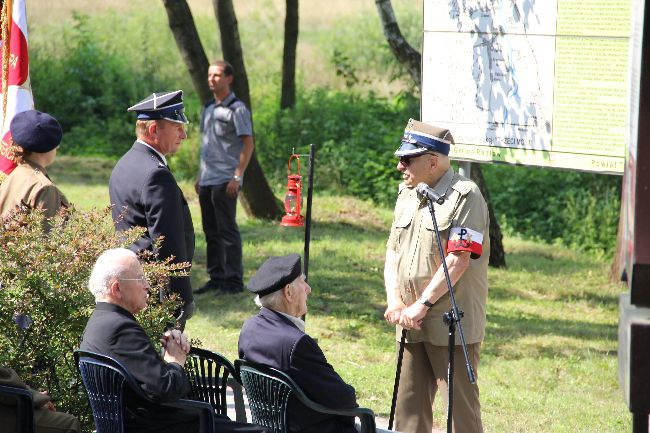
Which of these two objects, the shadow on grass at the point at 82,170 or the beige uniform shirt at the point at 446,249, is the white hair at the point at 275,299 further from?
the shadow on grass at the point at 82,170

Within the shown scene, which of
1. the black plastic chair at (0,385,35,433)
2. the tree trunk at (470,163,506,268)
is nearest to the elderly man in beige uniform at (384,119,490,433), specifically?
the black plastic chair at (0,385,35,433)

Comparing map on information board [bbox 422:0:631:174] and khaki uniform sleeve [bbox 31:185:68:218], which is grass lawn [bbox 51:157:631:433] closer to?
map on information board [bbox 422:0:631:174]

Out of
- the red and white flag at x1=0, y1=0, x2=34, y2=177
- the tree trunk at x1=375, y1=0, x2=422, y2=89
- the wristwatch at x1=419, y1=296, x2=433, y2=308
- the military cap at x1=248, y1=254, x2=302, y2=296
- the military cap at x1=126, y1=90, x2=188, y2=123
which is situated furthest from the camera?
the tree trunk at x1=375, y1=0, x2=422, y2=89

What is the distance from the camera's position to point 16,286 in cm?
505

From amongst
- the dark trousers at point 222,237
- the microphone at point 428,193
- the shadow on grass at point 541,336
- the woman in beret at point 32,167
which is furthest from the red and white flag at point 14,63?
the shadow on grass at point 541,336

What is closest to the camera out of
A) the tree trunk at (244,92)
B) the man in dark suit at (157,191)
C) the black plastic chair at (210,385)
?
the black plastic chair at (210,385)

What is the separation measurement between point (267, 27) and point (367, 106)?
351 inches

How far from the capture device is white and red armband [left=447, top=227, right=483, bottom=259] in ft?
17.4

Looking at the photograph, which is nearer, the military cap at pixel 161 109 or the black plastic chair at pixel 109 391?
the black plastic chair at pixel 109 391

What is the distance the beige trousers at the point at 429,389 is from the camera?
547 cm

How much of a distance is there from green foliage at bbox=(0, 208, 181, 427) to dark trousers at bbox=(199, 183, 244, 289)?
467 centimetres

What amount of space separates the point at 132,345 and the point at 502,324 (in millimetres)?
5867

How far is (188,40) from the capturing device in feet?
40.0

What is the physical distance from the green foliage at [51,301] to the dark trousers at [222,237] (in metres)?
4.67
